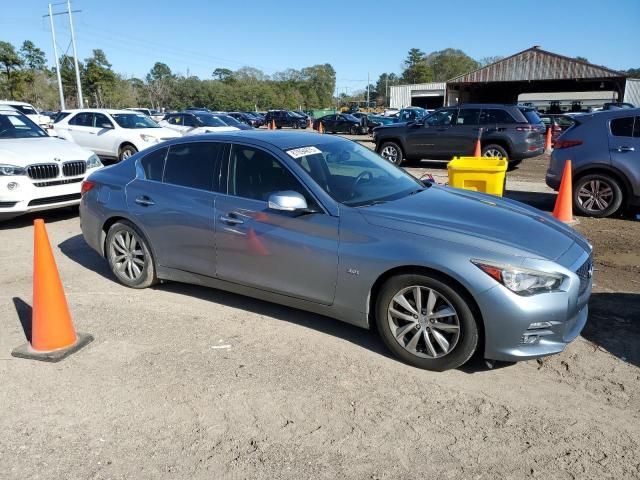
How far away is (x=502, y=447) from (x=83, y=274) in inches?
186

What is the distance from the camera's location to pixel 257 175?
4.34 meters

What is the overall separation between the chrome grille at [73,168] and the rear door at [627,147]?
27.4 ft

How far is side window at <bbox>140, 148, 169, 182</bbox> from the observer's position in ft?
16.3

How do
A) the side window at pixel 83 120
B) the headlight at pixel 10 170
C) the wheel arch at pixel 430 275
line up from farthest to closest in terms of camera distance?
the side window at pixel 83 120, the headlight at pixel 10 170, the wheel arch at pixel 430 275

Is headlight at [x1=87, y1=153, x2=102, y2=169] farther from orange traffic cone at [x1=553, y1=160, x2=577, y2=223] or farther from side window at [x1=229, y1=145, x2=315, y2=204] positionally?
orange traffic cone at [x1=553, y1=160, x2=577, y2=223]

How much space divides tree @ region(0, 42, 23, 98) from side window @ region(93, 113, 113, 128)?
50582mm

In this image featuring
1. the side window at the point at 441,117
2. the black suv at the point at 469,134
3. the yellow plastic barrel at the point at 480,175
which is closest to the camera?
→ the yellow plastic barrel at the point at 480,175

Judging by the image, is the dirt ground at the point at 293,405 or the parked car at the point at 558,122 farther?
the parked car at the point at 558,122

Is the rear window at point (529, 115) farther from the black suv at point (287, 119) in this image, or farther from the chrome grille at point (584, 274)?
the black suv at point (287, 119)

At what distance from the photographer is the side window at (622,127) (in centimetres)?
778

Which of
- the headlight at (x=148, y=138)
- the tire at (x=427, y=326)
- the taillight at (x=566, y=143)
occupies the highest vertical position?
the headlight at (x=148, y=138)

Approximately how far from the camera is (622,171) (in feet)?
25.5

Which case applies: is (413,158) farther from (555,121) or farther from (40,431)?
(555,121)

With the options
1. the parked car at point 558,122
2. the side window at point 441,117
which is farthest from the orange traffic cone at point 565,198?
the parked car at point 558,122
